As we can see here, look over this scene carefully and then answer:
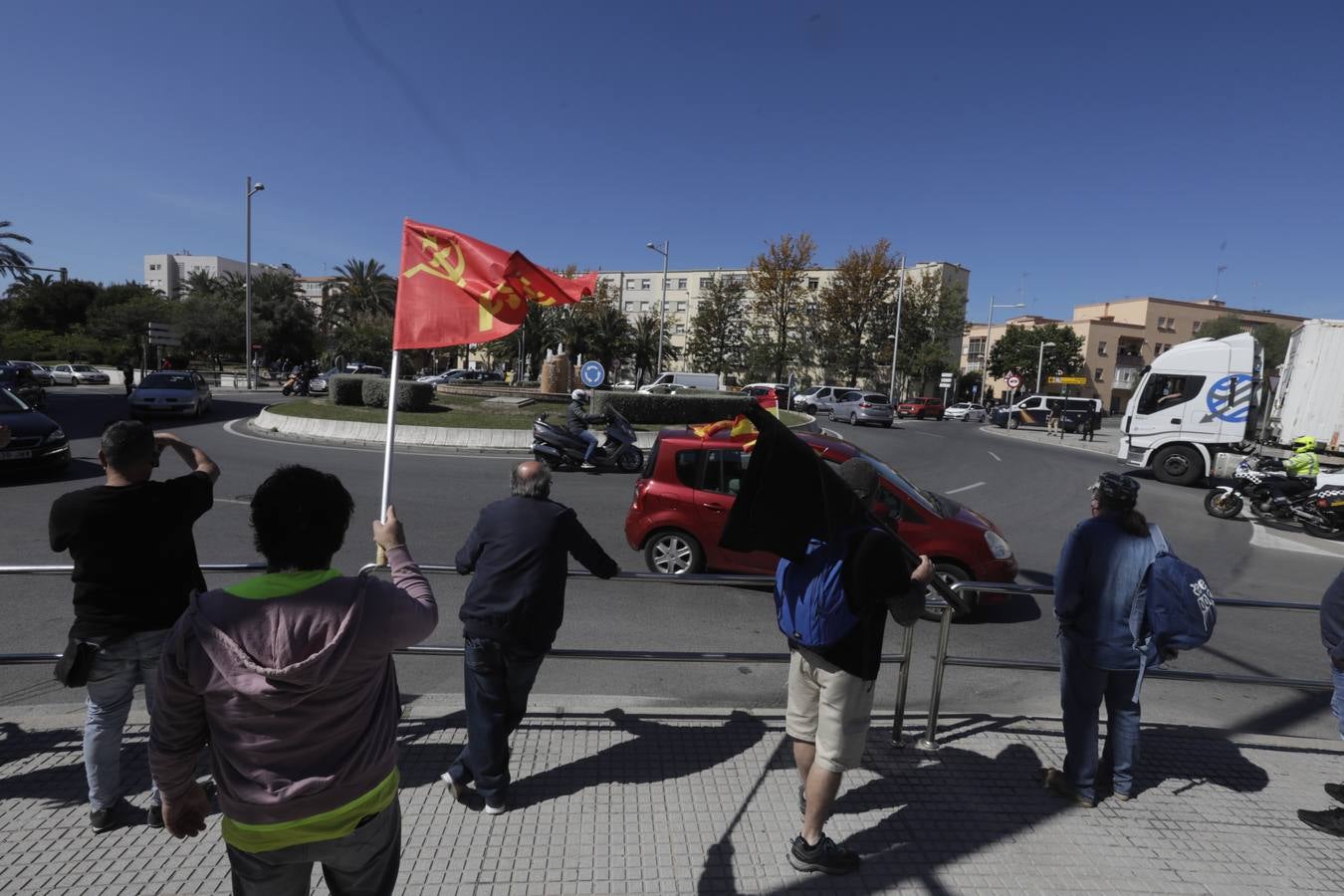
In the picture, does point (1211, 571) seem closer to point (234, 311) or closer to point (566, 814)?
point (566, 814)

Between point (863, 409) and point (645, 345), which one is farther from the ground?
point (645, 345)

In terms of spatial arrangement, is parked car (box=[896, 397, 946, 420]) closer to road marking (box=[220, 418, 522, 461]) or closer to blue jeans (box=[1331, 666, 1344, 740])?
road marking (box=[220, 418, 522, 461])

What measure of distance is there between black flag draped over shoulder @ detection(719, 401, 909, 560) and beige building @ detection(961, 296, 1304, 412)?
7280cm

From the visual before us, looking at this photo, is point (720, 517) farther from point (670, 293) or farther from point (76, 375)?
point (670, 293)

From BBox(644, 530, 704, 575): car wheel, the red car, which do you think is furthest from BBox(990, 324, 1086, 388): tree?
BBox(644, 530, 704, 575): car wheel

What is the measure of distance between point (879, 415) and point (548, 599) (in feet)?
104

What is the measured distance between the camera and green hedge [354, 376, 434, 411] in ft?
74.1

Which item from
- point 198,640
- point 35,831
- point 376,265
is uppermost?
point 376,265

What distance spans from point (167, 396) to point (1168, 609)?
2479 cm

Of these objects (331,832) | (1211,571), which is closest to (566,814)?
(331,832)

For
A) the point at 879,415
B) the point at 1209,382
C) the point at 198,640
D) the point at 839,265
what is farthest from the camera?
the point at 839,265

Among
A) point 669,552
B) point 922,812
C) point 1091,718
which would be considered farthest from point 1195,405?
point 922,812

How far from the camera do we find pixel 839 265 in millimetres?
56625

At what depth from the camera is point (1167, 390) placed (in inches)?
666
